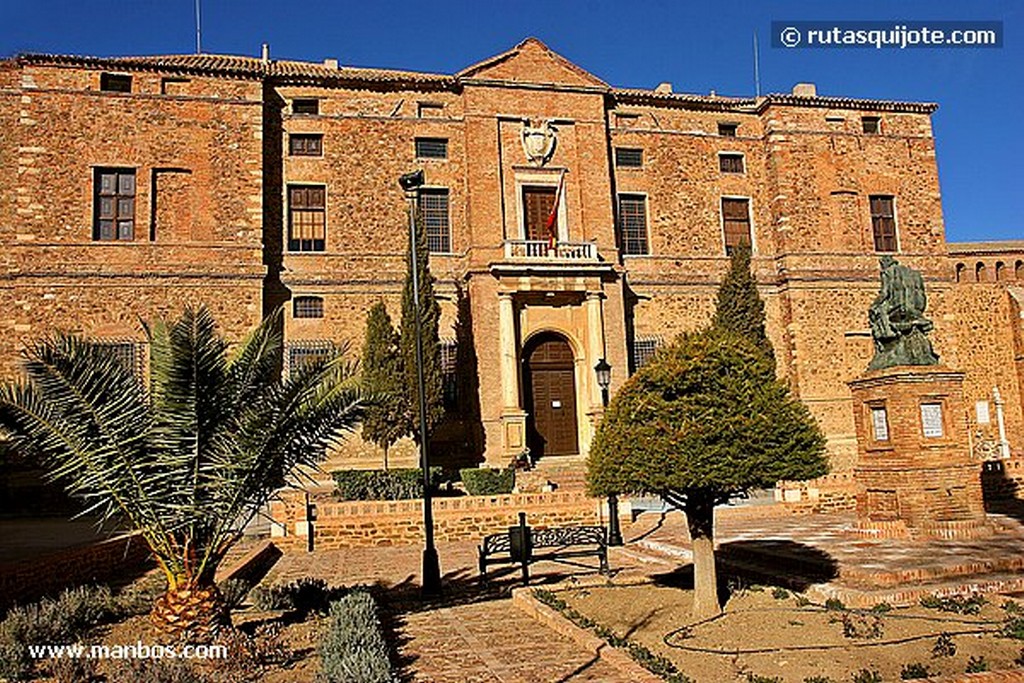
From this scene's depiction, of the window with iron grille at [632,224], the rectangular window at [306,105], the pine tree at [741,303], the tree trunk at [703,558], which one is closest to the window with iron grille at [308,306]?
the rectangular window at [306,105]

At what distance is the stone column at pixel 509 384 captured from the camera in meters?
22.6

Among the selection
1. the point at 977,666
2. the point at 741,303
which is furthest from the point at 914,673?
the point at 741,303

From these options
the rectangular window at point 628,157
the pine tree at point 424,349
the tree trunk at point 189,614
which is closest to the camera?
the tree trunk at point 189,614

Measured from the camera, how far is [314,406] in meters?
A: 8.98

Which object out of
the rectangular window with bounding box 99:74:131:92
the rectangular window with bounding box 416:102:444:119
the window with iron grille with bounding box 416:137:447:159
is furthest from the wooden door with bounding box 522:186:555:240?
the rectangular window with bounding box 99:74:131:92

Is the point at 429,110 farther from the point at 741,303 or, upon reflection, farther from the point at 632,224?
the point at 741,303

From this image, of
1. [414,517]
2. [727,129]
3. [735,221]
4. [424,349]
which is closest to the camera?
[414,517]

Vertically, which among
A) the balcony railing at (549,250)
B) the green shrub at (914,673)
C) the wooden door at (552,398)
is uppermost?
the balcony railing at (549,250)

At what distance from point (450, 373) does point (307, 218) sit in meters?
6.34

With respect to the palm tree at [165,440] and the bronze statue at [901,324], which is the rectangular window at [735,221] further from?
the palm tree at [165,440]

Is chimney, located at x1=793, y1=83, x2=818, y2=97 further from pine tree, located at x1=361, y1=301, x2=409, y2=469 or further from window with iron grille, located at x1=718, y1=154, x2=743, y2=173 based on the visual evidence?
pine tree, located at x1=361, y1=301, x2=409, y2=469

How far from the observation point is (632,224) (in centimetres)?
2692

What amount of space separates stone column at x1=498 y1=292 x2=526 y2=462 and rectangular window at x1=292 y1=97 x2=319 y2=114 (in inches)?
325

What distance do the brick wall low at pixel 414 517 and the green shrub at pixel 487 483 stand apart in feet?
Result: 4.67
